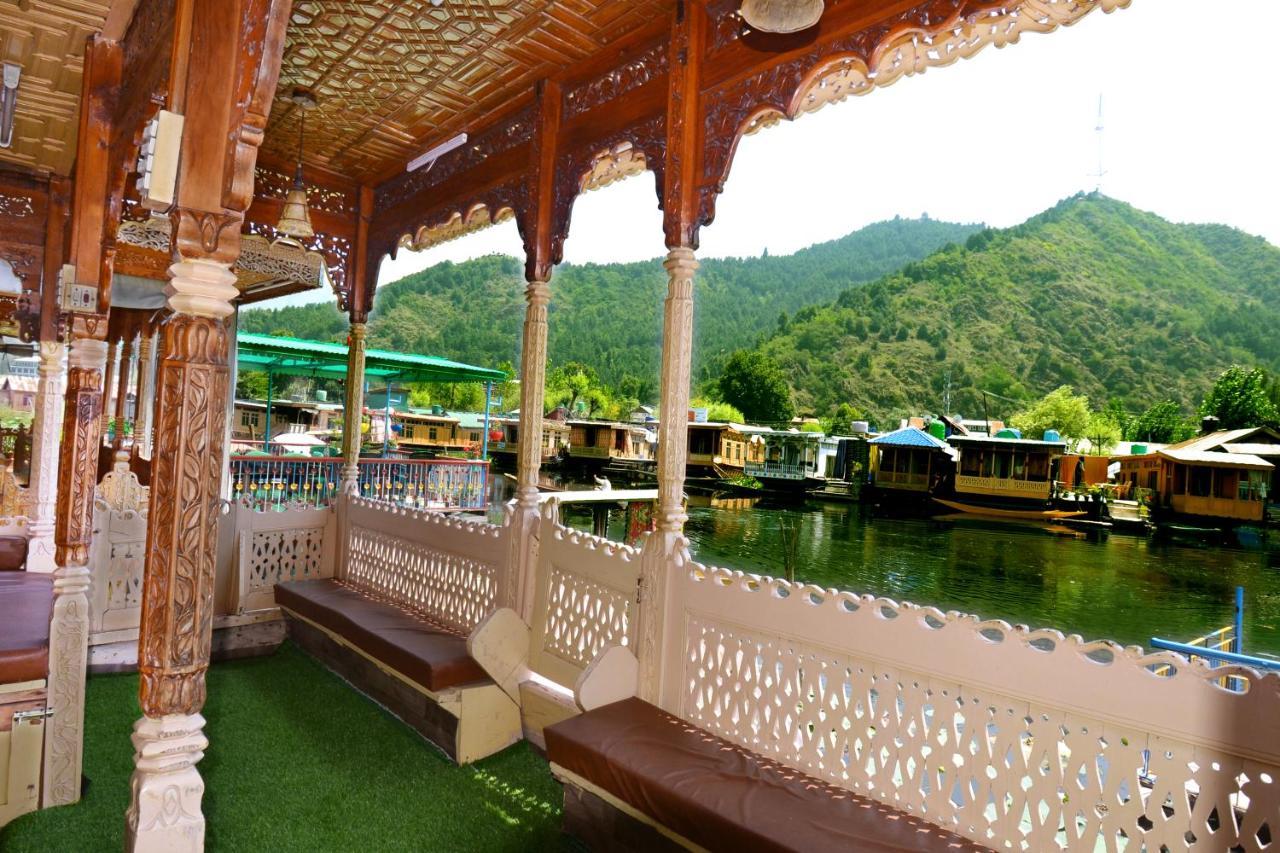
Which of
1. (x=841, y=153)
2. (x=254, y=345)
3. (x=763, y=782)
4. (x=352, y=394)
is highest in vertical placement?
(x=841, y=153)

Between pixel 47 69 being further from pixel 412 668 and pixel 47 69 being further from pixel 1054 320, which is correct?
pixel 1054 320

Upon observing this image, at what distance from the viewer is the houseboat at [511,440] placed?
37.0 m

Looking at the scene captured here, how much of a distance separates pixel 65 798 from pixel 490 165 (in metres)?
3.79

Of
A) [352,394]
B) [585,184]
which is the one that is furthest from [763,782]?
[352,394]

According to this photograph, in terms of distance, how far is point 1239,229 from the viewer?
34469 mm

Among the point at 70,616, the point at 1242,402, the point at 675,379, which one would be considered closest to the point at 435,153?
the point at 675,379

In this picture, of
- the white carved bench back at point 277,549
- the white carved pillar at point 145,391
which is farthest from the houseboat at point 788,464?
the white carved bench back at point 277,549

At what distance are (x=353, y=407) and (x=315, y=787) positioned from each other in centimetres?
356

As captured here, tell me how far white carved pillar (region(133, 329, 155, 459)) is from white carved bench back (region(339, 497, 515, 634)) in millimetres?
5951

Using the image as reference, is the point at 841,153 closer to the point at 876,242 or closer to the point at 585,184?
the point at 876,242

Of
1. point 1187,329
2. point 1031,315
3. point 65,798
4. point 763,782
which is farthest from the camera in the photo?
point 1031,315

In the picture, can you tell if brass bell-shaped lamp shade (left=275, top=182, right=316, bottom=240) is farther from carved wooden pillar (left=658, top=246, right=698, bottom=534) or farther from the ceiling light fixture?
carved wooden pillar (left=658, top=246, right=698, bottom=534)

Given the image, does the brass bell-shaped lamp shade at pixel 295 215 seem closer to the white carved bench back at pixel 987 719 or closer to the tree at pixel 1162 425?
the white carved bench back at pixel 987 719

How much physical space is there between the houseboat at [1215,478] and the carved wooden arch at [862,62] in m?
26.8
